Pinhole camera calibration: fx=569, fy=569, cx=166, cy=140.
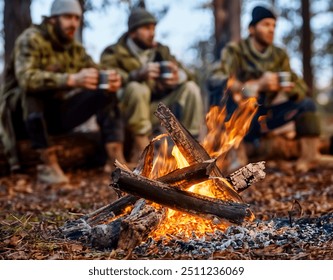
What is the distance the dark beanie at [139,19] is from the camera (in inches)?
293

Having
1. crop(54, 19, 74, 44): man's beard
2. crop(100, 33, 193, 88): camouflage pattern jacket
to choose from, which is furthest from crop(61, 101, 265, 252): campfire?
crop(100, 33, 193, 88): camouflage pattern jacket

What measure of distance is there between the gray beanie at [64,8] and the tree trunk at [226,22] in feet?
13.1

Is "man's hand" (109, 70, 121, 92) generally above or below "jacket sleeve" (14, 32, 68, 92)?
below

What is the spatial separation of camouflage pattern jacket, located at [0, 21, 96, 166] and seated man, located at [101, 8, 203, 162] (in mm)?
506

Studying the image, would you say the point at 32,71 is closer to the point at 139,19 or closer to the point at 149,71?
the point at 149,71

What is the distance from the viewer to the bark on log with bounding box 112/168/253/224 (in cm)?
312

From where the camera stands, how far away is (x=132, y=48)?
761cm

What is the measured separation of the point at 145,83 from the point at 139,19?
0.86 metres

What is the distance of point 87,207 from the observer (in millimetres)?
Answer: 4867

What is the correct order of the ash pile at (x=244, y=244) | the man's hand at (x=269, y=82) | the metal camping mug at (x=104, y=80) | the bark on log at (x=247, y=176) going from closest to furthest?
1. the ash pile at (x=244, y=244)
2. the bark on log at (x=247, y=176)
3. the metal camping mug at (x=104, y=80)
4. the man's hand at (x=269, y=82)

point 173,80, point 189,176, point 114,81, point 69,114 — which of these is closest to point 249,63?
point 173,80

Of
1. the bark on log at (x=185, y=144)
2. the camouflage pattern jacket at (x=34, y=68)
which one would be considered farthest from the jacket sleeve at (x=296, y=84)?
the bark on log at (x=185, y=144)

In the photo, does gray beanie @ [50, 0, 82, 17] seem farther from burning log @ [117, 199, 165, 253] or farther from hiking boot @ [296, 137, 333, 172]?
burning log @ [117, 199, 165, 253]

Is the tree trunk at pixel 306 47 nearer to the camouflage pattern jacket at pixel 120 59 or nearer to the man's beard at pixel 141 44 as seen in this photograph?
the camouflage pattern jacket at pixel 120 59
